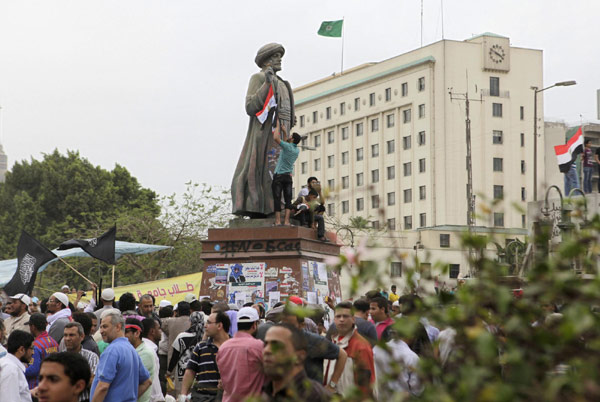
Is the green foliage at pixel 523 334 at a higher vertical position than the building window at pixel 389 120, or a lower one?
lower

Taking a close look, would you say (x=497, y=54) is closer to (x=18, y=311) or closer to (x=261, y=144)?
(x=261, y=144)

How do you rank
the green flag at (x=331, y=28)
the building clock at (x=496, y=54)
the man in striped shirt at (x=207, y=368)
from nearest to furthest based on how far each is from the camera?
the man in striped shirt at (x=207, y=368), the green flag at (x=331, y=28), the building clock at (x=496, y=54)

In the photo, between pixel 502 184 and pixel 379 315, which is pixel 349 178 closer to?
pixel 502 184

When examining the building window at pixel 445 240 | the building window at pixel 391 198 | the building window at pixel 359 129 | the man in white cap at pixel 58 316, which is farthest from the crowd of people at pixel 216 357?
the building window at pixel 359 129

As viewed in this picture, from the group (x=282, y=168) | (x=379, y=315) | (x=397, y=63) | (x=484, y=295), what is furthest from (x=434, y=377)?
(x=397, y=63)

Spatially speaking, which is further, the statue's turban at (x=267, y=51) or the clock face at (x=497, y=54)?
the clock face at (x=497, y=54)

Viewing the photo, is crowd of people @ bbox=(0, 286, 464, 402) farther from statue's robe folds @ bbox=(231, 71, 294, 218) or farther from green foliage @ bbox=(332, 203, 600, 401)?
statue's robe folds @ bbox=(231, 71, 294, 218)

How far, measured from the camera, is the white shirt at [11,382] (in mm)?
7000

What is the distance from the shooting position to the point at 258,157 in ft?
64.2

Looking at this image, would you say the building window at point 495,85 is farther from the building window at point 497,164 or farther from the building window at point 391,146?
the building window at point 391,146

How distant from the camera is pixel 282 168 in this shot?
1848cm

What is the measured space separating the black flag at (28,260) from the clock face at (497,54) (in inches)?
2675

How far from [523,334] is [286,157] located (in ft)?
52.6

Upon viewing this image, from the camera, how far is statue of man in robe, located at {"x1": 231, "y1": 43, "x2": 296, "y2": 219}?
19359 millimetres
